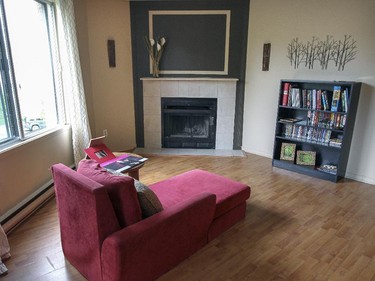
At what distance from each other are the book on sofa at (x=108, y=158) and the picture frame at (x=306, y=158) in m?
2.45

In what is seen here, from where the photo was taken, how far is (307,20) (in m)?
3.79

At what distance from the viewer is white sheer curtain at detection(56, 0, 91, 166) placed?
3350 mm

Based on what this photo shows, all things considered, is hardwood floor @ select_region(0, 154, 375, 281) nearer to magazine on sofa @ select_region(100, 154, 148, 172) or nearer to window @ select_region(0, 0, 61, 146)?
magazine on sofa @ select_region(100, 154, 148, 172)

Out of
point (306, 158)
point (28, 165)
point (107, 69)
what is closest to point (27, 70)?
point (28, 165)

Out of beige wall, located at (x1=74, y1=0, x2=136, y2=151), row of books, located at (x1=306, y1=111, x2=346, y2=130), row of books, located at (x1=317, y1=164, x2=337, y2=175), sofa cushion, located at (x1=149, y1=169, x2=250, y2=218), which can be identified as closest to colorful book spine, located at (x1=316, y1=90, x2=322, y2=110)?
row of books, located at (x1=306, y1=111, x2=346, y2=130)

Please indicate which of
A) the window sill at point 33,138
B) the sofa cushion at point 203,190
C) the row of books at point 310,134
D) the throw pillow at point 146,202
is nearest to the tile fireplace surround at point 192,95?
the row of books at point 310,134

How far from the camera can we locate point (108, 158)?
2.63 meters

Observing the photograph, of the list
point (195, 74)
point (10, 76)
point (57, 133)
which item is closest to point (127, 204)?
point (10, 76)

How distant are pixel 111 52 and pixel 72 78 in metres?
1.02

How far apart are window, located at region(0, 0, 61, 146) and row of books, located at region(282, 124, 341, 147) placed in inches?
129

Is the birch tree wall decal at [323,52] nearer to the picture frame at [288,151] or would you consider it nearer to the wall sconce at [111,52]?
the picture frame at [288,151]

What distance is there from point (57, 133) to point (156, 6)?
255 centimetres

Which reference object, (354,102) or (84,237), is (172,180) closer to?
(84,237)

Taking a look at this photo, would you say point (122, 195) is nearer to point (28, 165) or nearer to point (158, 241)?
point (158, 241)
